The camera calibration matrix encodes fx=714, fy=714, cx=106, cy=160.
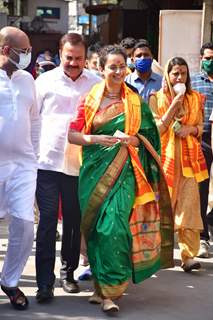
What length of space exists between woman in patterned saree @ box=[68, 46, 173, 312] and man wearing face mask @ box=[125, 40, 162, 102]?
1920 millimetres

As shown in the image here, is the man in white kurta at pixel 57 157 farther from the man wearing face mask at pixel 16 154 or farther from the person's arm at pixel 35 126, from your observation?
the man wearing face mask at pixel 16 154

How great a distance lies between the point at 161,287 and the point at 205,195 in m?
1.52

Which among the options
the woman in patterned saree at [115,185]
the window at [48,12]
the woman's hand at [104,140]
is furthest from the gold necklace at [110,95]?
the window at [48,12]

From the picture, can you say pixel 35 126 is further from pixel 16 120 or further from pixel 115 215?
pixel 115 215

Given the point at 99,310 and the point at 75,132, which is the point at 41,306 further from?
the point at 75,132

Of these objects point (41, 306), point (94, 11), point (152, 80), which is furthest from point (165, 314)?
point (94, 11)

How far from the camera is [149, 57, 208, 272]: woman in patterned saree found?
6.02 meters

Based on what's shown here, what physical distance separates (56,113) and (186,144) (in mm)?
1433

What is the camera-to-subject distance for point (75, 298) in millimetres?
5156

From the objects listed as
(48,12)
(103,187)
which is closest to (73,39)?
(103,187)

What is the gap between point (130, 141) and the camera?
191 inches

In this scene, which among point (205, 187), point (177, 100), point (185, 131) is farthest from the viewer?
point (205, 187)

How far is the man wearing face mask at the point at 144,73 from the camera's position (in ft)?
22.7

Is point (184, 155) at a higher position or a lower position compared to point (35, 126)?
lower
